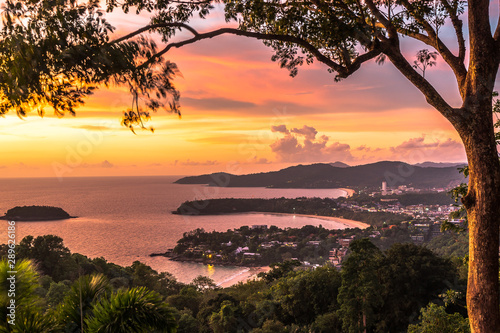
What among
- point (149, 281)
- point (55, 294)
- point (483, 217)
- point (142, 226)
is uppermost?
point (483, 217)

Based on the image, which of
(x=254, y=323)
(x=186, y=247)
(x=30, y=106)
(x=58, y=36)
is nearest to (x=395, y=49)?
(x=58, y=36)

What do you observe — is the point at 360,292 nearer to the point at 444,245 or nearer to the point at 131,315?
the point at 131,315

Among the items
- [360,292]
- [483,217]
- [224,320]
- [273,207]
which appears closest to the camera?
[483,217]

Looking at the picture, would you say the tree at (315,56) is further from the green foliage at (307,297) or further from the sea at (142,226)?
the sea at (142,226)

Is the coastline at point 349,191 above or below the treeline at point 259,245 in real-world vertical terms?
above

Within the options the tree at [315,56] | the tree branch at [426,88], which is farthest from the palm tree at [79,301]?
the tree branch at [426,88]

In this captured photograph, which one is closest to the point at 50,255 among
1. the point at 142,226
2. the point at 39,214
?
the point at 39,214

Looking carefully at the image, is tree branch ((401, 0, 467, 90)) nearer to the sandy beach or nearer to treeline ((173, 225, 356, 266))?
the sandy beach
